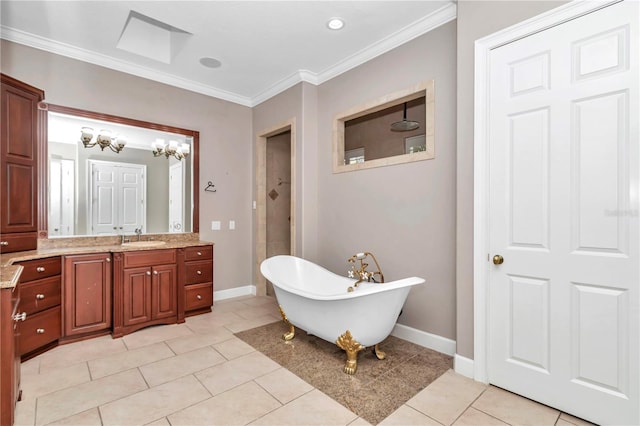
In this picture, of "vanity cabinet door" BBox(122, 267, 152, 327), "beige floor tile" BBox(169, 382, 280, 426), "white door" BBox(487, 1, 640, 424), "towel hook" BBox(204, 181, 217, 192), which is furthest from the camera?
"towel hook" BBox(204, 181, 217, 192)

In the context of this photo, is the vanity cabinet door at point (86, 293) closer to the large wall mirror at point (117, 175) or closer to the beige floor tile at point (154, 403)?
the large wall mirror at point (117, 175)

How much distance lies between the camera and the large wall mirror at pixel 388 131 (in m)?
2.84

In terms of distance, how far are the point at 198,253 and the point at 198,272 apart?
23 cm

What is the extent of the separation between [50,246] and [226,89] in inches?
109

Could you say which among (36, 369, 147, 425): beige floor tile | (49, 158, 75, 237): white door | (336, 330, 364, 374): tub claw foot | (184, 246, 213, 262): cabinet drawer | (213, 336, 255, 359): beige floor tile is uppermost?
(49, 158, 75, 237): white door

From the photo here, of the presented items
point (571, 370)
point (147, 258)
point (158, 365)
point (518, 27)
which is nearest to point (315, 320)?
point (158, 365)

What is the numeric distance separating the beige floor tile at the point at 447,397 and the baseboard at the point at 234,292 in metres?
3.03

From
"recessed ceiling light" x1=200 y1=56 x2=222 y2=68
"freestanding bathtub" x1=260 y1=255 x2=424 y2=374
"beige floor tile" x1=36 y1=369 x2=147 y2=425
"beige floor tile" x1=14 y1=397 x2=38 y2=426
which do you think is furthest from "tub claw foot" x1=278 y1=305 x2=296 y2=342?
"recessed ceiling light" x1=200 y1=56 x2=222 y2=68

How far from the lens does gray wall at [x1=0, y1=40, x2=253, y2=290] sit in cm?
312

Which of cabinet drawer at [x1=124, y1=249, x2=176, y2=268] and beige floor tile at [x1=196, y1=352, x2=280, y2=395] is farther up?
cabinet drawer at [x1=124, y1=249, x2=176, y2=268]

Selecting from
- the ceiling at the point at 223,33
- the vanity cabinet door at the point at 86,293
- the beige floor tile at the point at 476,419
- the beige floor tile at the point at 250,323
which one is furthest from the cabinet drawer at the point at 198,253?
the beige floor tile at the point at 476,419

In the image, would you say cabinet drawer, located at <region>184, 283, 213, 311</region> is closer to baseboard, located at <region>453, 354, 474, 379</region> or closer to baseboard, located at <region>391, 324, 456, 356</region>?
baseboard, located at <region>391, 324, 456, 356</region>

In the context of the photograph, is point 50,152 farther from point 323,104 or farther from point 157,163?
point 323,104

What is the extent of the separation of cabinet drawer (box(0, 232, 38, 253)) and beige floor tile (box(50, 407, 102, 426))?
1.67m
